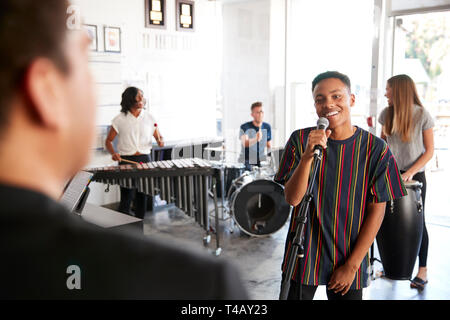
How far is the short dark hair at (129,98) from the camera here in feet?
16.9

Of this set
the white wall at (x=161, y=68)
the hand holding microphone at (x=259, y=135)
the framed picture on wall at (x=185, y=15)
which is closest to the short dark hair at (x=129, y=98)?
the white wall at (x=161, y=68)

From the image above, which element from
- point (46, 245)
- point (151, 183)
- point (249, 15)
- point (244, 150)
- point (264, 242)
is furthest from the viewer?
point (249, 15)

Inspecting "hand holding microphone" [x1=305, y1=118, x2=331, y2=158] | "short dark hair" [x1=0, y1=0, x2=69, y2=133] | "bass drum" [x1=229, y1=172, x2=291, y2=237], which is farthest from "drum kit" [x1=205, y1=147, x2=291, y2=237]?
"short dark hair" [x1=0, y1=0, x2=69, y2=133]

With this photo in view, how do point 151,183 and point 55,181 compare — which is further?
point 151,183

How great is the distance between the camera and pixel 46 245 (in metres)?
0.41

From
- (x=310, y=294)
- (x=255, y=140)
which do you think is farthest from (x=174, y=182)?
(x=310, y=294)

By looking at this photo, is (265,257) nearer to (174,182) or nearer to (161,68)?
(174,182)

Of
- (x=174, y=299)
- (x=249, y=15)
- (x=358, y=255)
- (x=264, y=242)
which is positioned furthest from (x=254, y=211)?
(x=174, y=299)

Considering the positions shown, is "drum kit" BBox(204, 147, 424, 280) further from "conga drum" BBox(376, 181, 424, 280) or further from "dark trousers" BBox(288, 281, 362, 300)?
"dark trousers" BBox(288, 281, 362, 300)

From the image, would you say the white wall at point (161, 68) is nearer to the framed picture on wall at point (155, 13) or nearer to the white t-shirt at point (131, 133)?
the framed picture on wall at point (155, 13)

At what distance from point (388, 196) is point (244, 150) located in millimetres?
4151

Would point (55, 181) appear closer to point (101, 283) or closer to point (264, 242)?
point (101, 283)

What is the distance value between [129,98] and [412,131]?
3.05 meters

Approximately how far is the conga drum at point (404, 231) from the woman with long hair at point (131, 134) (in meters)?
2.97
